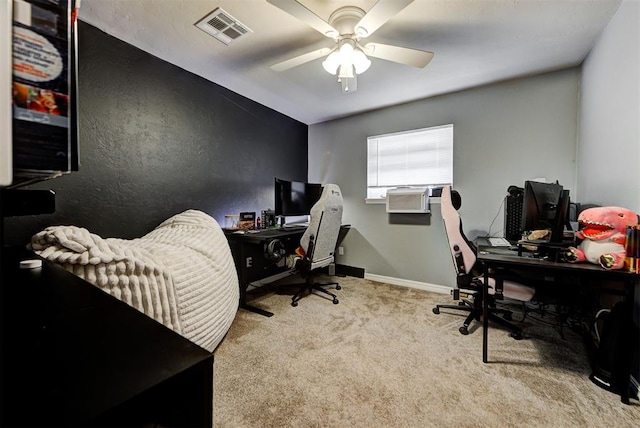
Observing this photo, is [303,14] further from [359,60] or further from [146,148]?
[146,148]

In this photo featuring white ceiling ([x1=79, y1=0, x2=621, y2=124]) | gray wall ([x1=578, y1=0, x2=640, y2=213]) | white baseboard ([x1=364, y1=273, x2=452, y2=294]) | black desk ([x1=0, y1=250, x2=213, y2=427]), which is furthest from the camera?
white baseboard ([x1=364, y1=273, x2=452, y2=294])

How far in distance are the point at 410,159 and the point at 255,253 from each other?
2353 mm

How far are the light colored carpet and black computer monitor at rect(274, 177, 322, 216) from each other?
130 cm

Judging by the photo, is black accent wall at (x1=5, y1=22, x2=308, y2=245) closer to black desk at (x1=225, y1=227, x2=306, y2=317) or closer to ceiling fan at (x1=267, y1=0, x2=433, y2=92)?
black desk at (x1=225, y1=227, x2=306, y2=317)

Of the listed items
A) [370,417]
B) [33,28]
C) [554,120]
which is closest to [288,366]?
[370,417]

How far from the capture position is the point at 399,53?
180 cm

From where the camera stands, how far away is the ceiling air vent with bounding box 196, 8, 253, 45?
5.85 feet

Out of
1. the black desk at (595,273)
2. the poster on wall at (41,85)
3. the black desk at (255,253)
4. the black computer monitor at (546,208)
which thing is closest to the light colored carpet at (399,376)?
the black desk at (595,273)

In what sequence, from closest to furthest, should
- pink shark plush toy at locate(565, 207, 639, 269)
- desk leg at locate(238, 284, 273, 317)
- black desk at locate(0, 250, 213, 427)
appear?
black desk at locate(0, 250, 213, 427) < pink shark plush toy at locate(565, 207, 639, 269) < desk leg at locate(238, 284, 273, 317)

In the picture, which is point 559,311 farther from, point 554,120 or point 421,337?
point 554,120

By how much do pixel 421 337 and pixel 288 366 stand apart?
1086 millimetres

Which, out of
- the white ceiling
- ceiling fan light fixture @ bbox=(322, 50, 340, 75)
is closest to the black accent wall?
the white ceiling

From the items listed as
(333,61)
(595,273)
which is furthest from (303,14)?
(595,273)

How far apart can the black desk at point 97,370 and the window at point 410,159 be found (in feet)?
10.6
